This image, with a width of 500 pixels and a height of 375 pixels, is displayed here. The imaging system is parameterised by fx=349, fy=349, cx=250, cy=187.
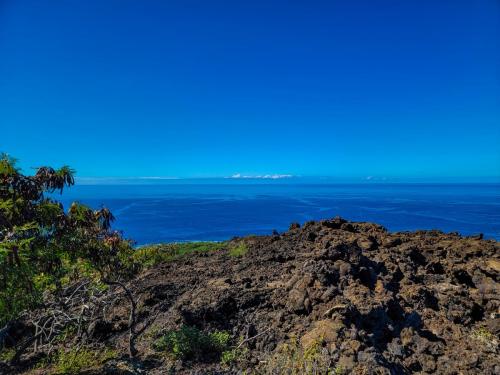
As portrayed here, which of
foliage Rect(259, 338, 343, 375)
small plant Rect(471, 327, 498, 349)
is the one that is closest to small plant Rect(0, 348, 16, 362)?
foliage Rect(259, 338, 343, 375)

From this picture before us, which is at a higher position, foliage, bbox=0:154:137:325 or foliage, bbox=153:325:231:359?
foliage, bbox=0:154:137:325

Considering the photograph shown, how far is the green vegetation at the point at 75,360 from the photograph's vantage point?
773 centimetres

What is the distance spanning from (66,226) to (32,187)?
1.15 m

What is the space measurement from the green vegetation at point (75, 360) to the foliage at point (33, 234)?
1.84m

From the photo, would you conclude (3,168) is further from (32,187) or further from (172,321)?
(172,321)

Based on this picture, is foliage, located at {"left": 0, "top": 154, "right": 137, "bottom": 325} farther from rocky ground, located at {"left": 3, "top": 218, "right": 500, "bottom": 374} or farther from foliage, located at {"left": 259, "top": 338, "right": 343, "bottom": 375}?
foliage, located at {"left": 259, "top": 338, "right": 343, "bottom": 375}

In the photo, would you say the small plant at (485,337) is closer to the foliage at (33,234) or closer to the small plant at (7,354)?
the foliage at (33,234)

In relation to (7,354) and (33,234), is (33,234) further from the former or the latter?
(7,354)

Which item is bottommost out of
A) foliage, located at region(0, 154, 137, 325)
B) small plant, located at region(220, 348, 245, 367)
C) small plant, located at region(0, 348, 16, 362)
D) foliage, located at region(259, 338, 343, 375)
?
small plant, located at region(0, 348, 16, 362)

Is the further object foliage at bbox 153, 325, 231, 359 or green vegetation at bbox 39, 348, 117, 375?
foliage at bbox 153, 325, 231, 359

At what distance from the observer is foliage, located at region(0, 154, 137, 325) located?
548 centimetres

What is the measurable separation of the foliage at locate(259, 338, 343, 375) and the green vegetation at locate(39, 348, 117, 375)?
→ 3.78m

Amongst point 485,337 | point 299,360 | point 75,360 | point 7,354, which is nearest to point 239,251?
point 75,360

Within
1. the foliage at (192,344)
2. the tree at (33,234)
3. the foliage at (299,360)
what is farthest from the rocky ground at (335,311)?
the tree at (33,234)
